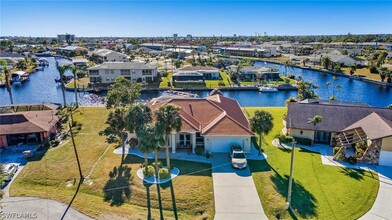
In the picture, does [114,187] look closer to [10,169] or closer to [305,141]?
[10,169]

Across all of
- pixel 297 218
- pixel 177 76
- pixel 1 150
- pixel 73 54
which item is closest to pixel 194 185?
pixel 297 218

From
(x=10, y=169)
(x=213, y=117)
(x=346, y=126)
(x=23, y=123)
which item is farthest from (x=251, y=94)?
(x=10, y=169)

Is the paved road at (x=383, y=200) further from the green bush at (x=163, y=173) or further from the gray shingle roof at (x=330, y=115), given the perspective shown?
the green bush at (x=163, y=173)

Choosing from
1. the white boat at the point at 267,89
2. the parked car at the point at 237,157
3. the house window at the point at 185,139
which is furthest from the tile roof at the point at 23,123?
the white boat at the point at 267,89

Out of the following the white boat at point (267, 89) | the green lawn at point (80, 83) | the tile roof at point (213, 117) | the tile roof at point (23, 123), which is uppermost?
the tile roof at point (213, 117)

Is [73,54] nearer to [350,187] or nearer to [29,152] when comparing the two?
[29,152]

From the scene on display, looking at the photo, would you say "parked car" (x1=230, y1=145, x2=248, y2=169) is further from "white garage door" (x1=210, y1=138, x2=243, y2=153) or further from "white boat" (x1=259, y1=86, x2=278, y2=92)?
"white boat" (x1=259, y1=86, x2=278, y2=92)

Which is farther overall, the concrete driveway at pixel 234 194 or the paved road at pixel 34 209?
the concrete driveway at pixel 234 194
